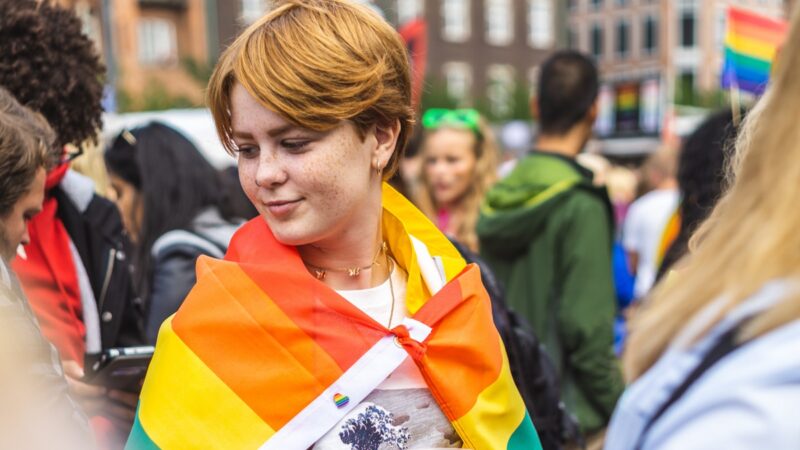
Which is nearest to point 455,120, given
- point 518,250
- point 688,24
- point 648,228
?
point 518,250

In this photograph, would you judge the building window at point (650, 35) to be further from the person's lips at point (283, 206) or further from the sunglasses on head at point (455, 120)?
the person's lips at point (283, 206)

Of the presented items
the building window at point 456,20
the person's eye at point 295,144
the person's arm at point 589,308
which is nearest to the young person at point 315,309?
the person's eye at point 295,144

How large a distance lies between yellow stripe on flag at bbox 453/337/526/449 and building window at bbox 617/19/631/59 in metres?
46.7

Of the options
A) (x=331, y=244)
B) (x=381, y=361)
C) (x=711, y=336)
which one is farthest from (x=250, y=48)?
(x=711, y=336)

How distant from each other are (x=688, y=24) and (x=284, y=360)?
46380mm

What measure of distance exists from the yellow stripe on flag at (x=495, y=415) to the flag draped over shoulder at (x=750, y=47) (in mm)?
3623

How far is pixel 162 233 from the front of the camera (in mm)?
3340

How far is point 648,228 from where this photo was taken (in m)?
6.25

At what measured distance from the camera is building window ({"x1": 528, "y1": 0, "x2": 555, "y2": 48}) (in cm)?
3706

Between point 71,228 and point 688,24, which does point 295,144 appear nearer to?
point 71,228

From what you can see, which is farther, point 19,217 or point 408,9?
point 408,9

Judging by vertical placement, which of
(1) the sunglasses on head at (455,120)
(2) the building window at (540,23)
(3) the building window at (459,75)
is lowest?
(3) the building window at (459,75)

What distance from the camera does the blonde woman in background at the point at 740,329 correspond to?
0.98 m

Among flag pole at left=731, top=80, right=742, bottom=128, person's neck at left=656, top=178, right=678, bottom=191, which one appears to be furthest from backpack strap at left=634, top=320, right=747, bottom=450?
person's neck at left=656, top=178, right=678, bottom=191
